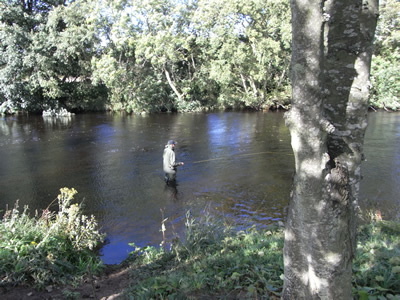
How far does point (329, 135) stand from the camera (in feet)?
8.70

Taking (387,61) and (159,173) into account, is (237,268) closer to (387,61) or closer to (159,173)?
(159,173)

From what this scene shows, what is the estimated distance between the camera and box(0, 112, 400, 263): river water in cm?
917

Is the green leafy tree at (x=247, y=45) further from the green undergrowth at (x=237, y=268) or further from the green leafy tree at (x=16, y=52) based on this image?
the green undergrowth at (x=237, y=268)

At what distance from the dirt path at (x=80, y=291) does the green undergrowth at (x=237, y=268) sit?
10.4 inches

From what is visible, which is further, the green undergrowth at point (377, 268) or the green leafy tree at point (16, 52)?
the green leafy tree at point (16, 52)

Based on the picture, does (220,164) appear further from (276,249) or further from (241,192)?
(276,249)

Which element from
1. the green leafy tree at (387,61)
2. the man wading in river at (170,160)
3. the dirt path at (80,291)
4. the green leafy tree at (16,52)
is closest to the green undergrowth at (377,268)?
the dirt path at (80,291)

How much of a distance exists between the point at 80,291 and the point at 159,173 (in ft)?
27.7

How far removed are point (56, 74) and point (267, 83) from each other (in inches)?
852

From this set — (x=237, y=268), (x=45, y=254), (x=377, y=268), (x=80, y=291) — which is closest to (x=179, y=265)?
(x=237, y=268)

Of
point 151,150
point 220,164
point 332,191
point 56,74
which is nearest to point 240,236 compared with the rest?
point 332,191

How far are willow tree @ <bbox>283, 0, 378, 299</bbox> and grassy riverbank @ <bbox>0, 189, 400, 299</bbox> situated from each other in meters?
0.85

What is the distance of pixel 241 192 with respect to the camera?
1095cm

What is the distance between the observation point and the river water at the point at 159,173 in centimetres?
917
